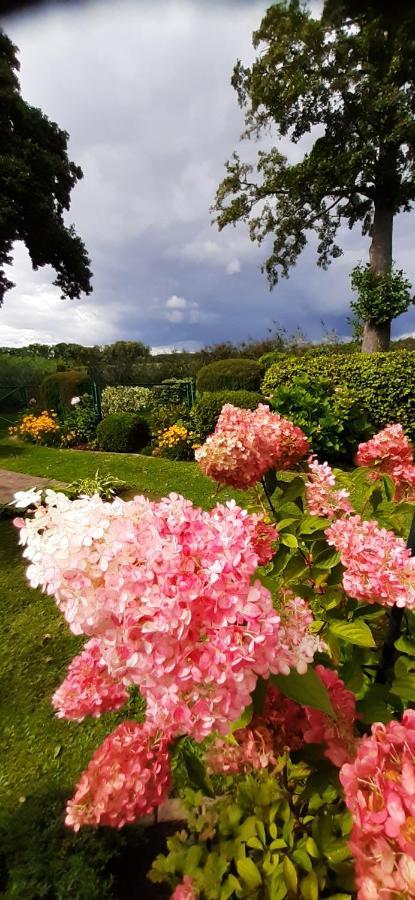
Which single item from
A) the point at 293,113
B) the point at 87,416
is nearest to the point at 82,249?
→ the point at 293,113

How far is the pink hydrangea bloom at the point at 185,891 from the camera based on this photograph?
2.56 feet

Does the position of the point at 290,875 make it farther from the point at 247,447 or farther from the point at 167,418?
the point at 167,418

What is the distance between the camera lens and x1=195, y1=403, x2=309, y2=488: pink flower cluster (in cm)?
148

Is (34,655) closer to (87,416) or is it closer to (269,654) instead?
(269,654)

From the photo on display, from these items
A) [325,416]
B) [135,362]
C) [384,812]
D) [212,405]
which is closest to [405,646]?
[384,812]

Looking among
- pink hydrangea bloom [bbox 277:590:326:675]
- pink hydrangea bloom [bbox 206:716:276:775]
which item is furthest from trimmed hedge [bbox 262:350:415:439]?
pink hydrangea bloom [bbox 206:716:276:775]

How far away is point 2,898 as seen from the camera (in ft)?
3.78

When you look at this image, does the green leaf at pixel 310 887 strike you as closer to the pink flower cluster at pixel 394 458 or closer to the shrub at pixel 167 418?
the pink flower cluster at pixel 394 458

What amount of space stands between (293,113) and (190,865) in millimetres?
15872

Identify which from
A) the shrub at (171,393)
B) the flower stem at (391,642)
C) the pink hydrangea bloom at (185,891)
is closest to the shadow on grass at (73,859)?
the pink hydrangea bloom at (185,891)

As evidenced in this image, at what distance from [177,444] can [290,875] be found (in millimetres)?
7655

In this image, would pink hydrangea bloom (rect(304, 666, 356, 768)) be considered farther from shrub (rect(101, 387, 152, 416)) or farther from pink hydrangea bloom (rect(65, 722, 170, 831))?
shrub (rect(101, 387, 152, 416))

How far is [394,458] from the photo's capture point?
1644mm

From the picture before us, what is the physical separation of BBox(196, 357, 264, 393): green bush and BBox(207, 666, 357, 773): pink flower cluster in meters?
9.17
